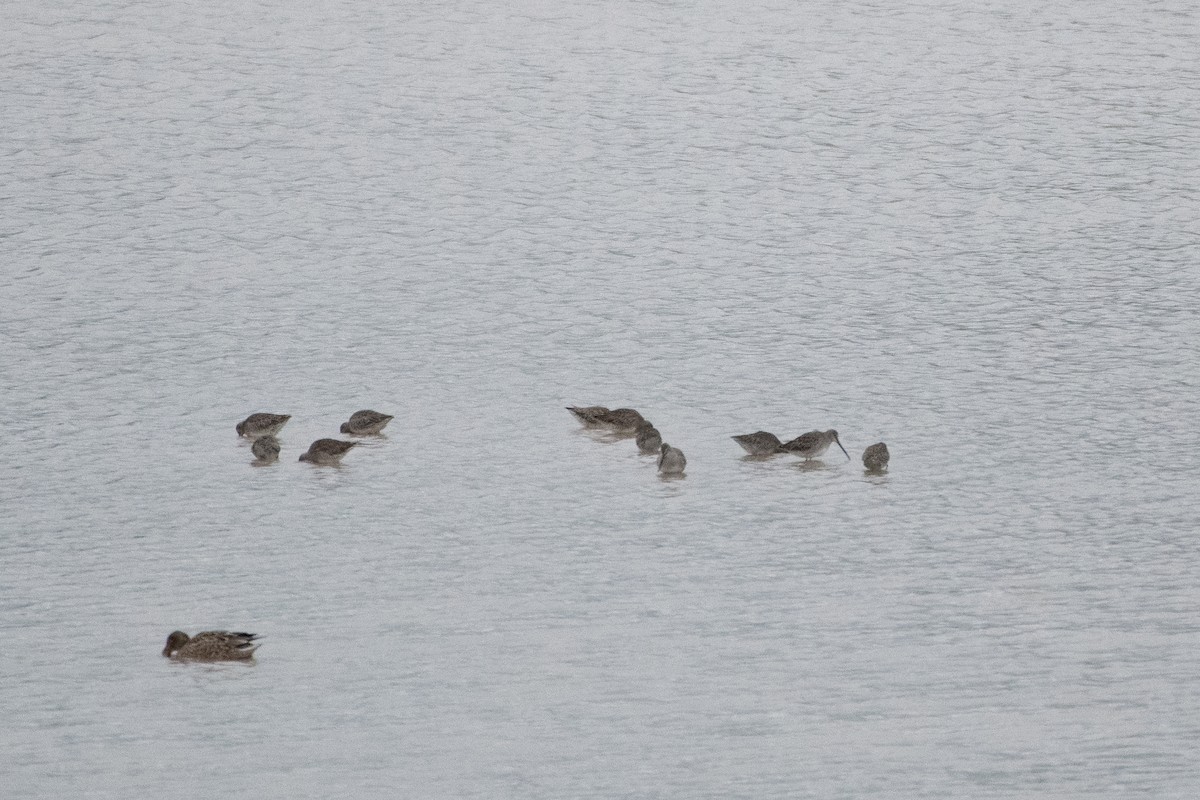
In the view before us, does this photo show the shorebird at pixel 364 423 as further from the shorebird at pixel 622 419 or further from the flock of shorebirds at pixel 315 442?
the shorebird at pixel 622 419

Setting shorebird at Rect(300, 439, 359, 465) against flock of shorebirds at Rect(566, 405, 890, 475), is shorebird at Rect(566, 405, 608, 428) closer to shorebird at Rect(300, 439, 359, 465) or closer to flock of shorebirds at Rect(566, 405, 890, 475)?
flock of shorebirds at Rect(566, 405, 890, 475)

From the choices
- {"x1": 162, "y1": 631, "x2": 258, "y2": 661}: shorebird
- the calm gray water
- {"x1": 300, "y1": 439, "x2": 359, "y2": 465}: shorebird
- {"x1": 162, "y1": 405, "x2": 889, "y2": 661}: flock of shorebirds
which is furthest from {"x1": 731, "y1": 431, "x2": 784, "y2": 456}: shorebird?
{"x1": 162, "y1": 631, "x2": 258, "y2": 661}: shorebird

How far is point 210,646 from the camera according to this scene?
8.03m

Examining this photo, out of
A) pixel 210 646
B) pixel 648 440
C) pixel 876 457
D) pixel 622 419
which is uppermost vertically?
pixel 622 419

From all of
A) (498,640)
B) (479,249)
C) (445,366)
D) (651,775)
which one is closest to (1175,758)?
(651,775)

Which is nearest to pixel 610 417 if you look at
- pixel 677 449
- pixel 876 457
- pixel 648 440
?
pixel 648 440

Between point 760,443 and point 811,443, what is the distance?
0.31m

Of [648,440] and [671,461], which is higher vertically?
[648,440]

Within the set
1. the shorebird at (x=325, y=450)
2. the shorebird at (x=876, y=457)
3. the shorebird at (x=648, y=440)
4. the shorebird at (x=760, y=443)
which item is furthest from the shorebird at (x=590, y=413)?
the shorebird at (x=876, y=457)

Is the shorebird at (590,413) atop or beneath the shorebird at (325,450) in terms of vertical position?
atop

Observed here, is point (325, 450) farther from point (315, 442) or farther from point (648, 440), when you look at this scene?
point (648, 440)

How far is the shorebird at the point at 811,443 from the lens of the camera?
438 inches

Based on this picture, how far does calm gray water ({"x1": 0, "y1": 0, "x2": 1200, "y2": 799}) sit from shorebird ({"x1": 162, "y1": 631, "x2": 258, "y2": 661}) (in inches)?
3.8

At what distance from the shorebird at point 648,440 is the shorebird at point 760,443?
1.57 feet
